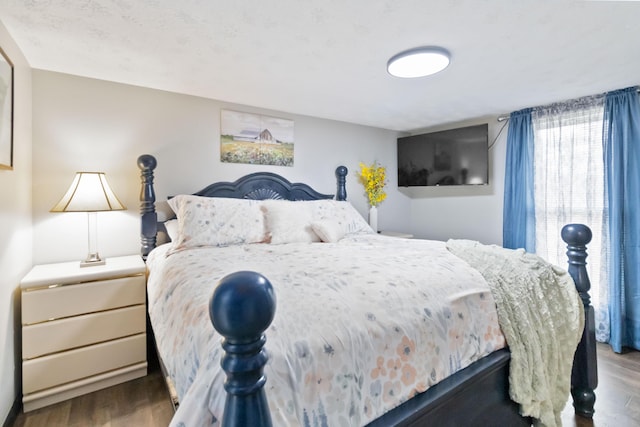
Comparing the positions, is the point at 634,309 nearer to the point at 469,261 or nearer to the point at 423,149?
the point at 469,261

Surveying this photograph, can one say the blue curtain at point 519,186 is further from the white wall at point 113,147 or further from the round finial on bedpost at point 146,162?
the round finial on bedpost at point 146,162

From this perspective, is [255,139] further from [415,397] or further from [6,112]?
[415,397]

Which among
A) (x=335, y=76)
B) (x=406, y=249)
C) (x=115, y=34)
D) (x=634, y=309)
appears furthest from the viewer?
(x=634, y=309)

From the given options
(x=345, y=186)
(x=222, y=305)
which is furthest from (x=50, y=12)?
(x=345, y=186)

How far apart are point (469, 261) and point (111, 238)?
267 cm

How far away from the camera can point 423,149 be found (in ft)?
13.1

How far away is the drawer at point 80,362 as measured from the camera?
69.8 inches

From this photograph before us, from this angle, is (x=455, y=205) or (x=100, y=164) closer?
(x=100, y=164)

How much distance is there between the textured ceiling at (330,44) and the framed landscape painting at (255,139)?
0.90 feet

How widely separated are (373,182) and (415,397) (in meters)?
3.08

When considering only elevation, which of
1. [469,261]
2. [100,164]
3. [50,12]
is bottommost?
[469,261]

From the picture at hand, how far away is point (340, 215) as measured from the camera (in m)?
2.98

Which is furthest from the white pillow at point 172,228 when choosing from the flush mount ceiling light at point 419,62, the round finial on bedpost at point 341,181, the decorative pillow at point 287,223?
the flush mount ceiling light at point 419,62

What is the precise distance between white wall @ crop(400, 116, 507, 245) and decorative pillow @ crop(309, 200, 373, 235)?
1.59m
